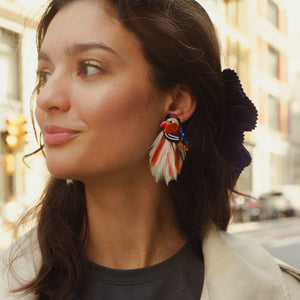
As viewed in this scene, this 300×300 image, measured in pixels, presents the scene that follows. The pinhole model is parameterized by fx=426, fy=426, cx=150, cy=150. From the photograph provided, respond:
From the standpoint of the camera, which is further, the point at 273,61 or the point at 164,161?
the point at 273,61

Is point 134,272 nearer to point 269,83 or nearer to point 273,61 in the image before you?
point 269,83

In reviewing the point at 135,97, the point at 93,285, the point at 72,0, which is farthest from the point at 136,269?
the point at 72,0

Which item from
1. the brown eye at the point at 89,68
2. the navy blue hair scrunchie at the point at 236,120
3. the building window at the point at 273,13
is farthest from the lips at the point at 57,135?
the building window at the point at 273,13

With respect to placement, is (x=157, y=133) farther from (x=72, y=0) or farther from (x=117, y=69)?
(x=72, y=0)

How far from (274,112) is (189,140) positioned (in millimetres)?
24674

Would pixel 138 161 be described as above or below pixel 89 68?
below

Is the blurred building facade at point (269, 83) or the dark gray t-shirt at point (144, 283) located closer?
the dark gray t-shirt at point (144, 283)

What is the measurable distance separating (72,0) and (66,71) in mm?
306

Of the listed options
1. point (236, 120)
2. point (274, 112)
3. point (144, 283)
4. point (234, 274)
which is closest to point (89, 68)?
point (236, 120)

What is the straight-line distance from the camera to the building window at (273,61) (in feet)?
81.7

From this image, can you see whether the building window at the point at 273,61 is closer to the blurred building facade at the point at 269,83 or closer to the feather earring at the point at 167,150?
the blurred building facade at the point at 269,83

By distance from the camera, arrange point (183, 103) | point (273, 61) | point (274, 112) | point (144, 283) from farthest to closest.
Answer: point (273, 61)
point (274, 112)
point (183, 103)
point (144, 283)

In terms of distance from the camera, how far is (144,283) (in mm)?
1510

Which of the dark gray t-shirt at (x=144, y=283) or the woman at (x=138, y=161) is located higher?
the woman at (x=138, y=161)
